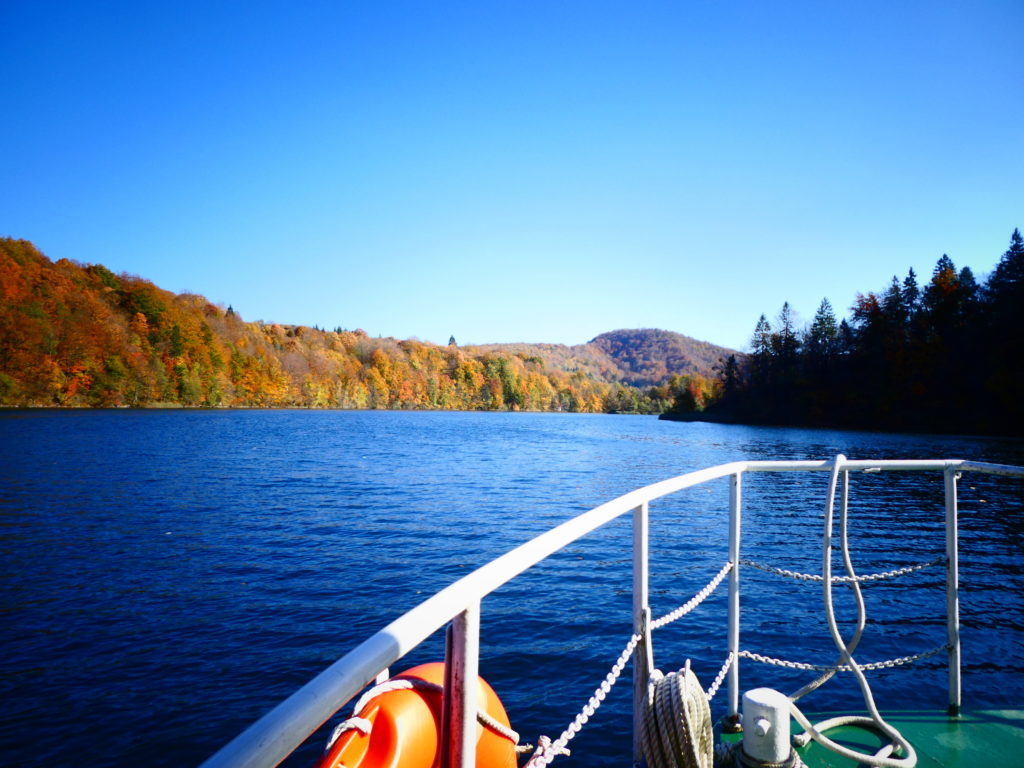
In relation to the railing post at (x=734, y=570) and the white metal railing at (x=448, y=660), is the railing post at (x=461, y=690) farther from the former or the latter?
the railing post at (x=734, y=570)

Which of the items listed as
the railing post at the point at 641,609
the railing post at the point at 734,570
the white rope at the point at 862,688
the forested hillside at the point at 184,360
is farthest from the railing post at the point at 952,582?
the forested hillside at the point at 184,360

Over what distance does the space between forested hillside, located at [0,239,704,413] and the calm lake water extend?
7158 cm

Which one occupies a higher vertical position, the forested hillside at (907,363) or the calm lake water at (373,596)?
the forested hillside at (907,363)

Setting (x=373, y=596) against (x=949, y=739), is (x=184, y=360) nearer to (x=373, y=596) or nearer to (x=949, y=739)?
(x=373, y=596)

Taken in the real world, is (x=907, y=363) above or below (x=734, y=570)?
above

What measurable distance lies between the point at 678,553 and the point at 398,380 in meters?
140

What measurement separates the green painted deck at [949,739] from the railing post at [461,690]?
2580 mm

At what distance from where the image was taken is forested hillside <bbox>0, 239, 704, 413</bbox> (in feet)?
267

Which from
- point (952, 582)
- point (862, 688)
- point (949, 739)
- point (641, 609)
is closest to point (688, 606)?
point (641, 609)

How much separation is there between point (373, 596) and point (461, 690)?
8.93 metres

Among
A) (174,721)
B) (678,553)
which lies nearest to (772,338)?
(678,553)

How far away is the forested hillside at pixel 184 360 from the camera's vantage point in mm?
81438

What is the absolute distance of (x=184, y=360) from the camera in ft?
326

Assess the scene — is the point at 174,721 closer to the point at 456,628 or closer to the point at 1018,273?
the point at 456,628
